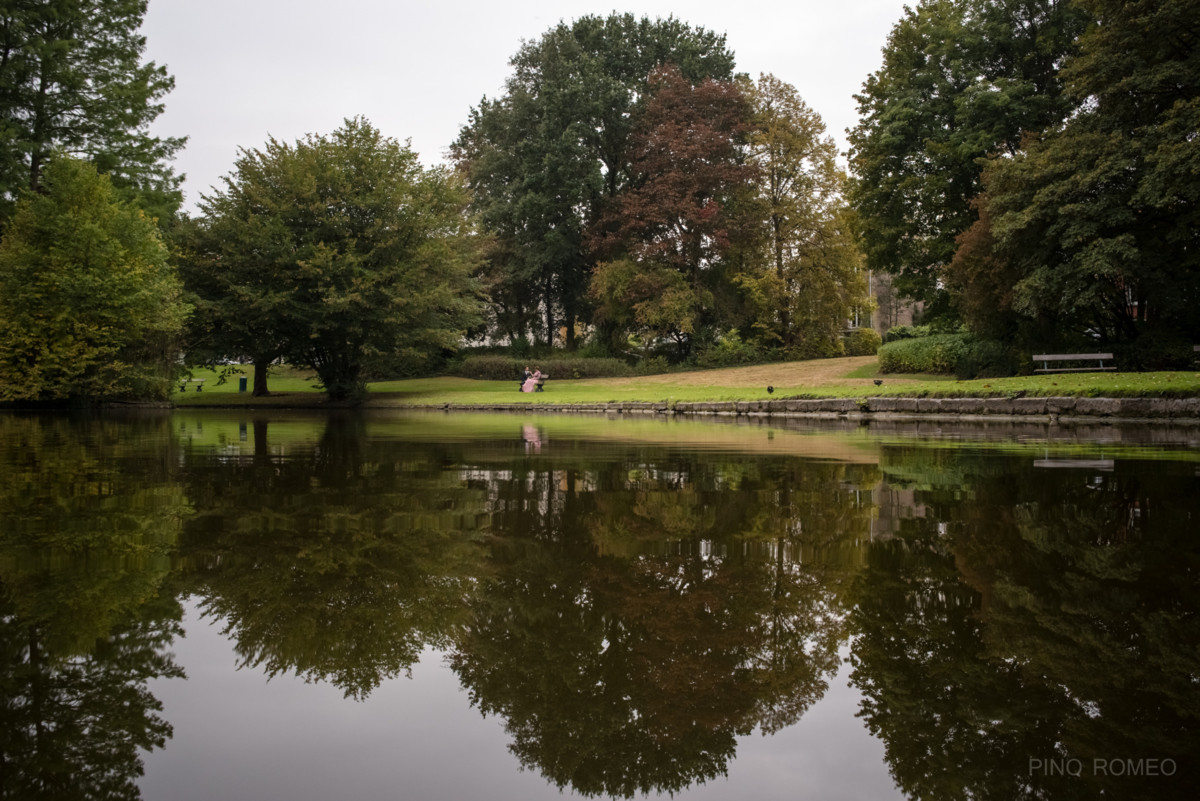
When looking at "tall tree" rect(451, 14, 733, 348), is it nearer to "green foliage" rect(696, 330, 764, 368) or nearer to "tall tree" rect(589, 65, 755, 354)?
"tall tree" rect(589, 65, 755, 354)

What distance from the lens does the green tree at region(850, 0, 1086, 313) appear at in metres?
27.6

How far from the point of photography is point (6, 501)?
21.7 ft

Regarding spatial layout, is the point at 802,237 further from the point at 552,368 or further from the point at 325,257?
the point at 325,257

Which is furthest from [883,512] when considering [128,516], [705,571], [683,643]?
[128,516]

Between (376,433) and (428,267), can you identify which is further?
(428,267)

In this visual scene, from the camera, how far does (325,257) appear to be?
100ft

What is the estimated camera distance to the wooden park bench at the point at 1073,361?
74.3ft

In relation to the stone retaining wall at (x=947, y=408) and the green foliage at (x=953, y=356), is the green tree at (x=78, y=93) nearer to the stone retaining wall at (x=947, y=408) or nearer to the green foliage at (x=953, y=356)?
the stone retaining wall at (x=947, y=408)

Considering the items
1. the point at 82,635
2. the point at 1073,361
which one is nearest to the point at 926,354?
the point at 1073,361

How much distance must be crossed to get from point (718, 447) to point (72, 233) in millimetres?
21895

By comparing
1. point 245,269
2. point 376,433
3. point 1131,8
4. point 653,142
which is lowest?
point 376,433

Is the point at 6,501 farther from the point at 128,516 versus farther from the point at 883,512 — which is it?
the point at 883,512

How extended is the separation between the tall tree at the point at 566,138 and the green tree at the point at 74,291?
2147cm

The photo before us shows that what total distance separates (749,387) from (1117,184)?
12.7m
